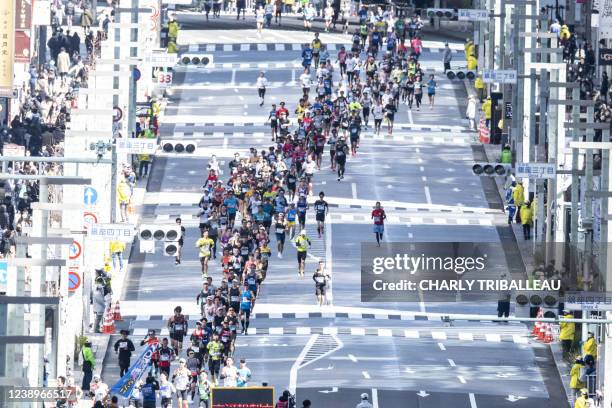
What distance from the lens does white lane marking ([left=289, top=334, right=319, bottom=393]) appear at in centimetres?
7700

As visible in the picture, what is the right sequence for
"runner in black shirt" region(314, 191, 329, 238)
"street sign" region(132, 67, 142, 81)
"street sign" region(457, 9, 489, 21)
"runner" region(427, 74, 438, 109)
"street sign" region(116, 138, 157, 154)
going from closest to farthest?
"street sign" region(116, 138, 157, 154), "runner in black shirt" region(314, 191, 329, 238), "street sign" region(132, 67, 142, 81), "street sign" region(457, 9, 489, 21), "runner" region(427, 74, 438, 109)

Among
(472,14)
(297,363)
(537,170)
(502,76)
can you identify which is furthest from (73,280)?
(472,14)

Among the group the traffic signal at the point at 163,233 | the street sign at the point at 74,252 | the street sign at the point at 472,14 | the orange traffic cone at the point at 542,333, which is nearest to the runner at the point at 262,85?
the street sign at the point at 472,14

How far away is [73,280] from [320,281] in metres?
9.33

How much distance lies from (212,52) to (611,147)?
52.1 m

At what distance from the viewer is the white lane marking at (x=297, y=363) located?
253 feet

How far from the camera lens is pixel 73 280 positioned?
7825cm

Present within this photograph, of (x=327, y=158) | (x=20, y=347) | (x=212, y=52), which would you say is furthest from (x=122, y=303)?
(x=212, y=52)

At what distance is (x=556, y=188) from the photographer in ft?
291

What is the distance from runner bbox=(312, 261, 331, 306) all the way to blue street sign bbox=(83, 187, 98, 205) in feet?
25.6

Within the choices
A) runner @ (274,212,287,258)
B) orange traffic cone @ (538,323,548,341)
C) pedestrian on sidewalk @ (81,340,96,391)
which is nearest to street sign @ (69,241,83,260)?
pedestrian on sidewalk @ (81,340,96,391)

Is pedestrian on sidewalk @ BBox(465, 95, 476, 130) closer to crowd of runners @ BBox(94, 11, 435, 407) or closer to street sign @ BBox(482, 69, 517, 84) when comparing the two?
crowd of runners @ BBox(94, 11, 435, 407)

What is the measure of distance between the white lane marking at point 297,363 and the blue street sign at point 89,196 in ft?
23.6

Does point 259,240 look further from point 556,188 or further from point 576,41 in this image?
point 576,41
